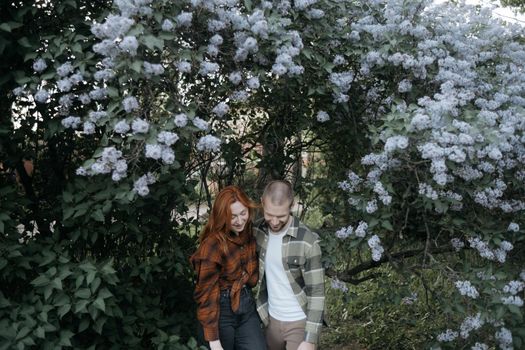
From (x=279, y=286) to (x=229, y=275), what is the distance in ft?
0.86

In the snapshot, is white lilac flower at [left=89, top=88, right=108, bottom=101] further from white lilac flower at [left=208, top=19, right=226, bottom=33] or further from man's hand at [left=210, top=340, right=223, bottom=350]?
Result: man's hand at [left=210, top=340, right=223, bottom=350]

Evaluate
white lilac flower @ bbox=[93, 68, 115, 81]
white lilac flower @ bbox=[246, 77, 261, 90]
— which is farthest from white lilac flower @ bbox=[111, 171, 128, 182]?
white lilac flower @ bbox=[246, 77, 261, 90]

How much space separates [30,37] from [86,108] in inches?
17.7

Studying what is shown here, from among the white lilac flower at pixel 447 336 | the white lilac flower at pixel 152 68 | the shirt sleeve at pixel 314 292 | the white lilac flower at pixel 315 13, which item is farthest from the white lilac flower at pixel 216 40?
the white lilac flower at pixel 447 336

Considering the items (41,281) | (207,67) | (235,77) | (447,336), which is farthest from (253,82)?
(447,336)

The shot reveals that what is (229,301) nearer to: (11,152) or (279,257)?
(279,257)

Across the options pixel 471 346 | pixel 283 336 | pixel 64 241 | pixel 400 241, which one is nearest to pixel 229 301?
pixel 283 336

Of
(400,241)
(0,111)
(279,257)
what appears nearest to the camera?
(279,257)

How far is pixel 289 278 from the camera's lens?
3.04 m

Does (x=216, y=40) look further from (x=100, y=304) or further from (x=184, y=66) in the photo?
(x=100, y=304)

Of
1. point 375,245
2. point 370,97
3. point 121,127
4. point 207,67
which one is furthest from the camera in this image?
point 370,97

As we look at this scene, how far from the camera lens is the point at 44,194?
12.1 ft

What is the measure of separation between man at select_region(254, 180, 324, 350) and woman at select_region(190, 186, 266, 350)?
0.07 meters

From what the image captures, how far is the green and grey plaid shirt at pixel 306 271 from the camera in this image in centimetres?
299
